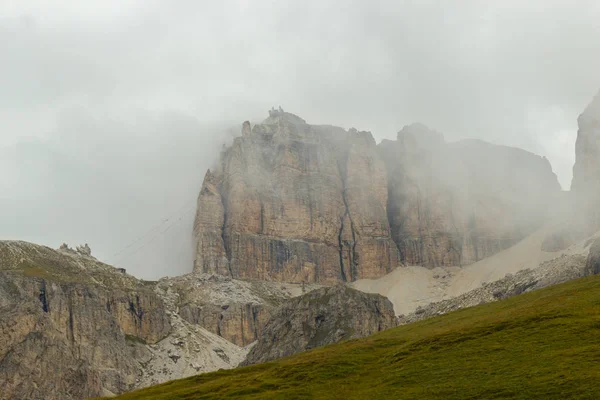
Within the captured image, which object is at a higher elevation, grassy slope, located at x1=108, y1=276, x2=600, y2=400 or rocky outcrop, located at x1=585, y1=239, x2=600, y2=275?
rocky outcrop, located at x1=585, y1=239, x2=600, y2=275

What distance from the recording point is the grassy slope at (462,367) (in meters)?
62.6

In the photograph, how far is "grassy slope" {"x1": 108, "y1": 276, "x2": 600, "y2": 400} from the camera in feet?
205

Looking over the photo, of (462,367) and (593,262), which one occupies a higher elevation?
(593,262)

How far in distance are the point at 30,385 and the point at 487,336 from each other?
140 metres

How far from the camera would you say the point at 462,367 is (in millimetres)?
72938

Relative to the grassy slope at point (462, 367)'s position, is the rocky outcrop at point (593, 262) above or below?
above

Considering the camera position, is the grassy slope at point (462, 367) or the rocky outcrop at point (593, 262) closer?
the grassy slope at point (462, 367)

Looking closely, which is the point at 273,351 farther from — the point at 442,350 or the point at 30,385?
the point at 442,350

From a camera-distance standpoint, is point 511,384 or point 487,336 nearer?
point 511,384

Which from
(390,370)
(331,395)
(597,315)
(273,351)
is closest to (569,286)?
(597,315)

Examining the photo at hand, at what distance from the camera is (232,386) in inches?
3386

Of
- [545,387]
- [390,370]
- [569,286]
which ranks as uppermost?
[569,286]

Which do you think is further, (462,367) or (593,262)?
(593,262)

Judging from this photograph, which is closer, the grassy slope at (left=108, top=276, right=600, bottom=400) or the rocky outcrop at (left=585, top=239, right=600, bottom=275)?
the grassy slope at (left=108, top=276, right=600, bottom=400)
